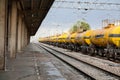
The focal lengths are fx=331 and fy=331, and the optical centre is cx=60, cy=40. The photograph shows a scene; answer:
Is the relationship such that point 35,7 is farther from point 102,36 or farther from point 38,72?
point 38,72

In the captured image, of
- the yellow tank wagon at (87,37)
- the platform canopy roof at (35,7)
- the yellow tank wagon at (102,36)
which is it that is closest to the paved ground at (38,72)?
the yellow tank wagon at (102,36)

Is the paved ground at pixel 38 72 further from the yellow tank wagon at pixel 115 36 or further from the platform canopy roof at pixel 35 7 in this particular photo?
the platform canopy roof at pixel 35 7

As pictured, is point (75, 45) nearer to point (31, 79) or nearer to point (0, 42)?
point (0, 42)

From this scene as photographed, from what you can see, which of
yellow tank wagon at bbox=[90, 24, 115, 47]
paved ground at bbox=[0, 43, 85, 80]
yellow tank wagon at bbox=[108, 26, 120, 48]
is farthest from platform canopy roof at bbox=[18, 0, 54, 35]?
paved ground at bbox=[0, 43, 85, 80]

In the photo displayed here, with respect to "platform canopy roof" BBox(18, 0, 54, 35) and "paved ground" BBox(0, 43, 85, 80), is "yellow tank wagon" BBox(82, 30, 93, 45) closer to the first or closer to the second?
"platform canopy roof" BBox(18, 0, 54, 35)

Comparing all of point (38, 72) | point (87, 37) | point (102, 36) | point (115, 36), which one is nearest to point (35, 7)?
point (87, 37)

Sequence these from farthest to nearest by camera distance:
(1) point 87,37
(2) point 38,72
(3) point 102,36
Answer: (1) point 87,37 < (3) point 102,36 < (2) point 38,72

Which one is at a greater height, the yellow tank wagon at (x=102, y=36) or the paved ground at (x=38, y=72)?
the yellow tank wagon at (x=102, y=36)

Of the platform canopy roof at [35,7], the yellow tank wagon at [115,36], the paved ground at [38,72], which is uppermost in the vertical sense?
the platform canopy roof at [35,7]

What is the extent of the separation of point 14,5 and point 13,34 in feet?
9.08

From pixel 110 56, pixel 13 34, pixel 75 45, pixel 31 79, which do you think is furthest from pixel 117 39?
pixel 75 45

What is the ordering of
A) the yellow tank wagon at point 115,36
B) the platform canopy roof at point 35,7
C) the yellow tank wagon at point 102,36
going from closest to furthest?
the yellow tank wagon at point 115,36 → the yellow tank wagon at point 102,36 → the platform canopy roof at point 35,7

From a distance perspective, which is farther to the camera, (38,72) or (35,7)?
(35,7)

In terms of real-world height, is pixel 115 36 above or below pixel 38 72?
above
